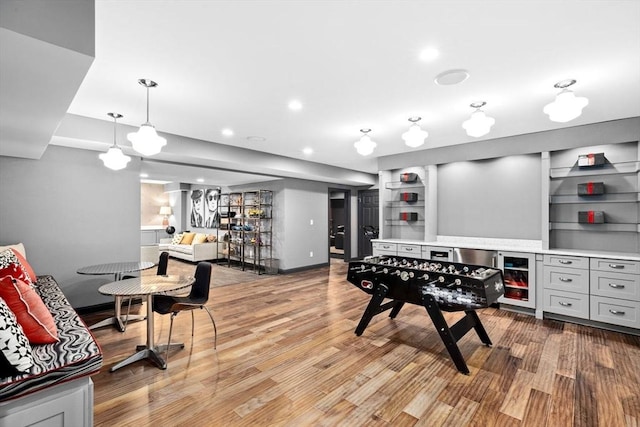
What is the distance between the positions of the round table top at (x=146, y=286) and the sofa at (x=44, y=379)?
0.79m

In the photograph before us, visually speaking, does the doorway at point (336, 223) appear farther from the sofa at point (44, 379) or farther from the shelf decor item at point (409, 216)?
the sofa at point (44, 379)

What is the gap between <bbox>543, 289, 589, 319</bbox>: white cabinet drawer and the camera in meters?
3.81

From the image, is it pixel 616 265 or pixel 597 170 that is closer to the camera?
pixel 616 265

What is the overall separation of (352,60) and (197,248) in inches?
292

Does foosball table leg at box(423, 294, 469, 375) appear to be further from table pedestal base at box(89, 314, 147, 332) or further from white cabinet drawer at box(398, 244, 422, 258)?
table pedestal base at box(89, 314, 147, 332)

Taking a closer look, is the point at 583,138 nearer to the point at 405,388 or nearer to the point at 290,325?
the point at 405,388

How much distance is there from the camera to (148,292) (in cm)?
267

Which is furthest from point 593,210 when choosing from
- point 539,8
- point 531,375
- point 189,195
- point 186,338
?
point 189,195

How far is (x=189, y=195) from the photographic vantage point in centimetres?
1080

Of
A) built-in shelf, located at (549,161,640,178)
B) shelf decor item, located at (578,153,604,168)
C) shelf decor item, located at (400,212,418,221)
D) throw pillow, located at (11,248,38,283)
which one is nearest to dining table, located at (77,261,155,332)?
throw pillow, located at (11,248,38,283)

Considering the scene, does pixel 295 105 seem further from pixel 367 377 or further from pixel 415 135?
pixel 367 377

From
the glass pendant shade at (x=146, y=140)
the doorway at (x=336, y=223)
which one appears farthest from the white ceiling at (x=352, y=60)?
the doorway at (x=336, y=223)

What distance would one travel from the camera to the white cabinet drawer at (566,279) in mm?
3811

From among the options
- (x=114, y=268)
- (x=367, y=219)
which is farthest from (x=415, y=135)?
(x=367, y=219)
